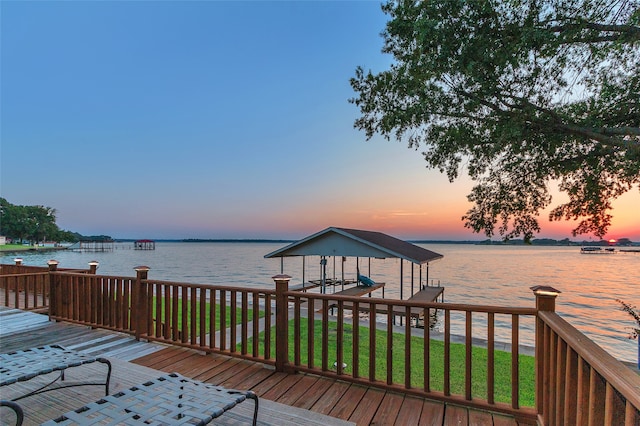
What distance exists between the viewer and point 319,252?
9812 mm

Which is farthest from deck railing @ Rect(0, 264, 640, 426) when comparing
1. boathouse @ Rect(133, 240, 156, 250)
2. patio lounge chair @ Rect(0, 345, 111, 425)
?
boathouse @ Rect(133, 240, 156, 250)

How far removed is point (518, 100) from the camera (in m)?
5.45

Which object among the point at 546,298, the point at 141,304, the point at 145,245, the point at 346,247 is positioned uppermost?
the point at 546,298

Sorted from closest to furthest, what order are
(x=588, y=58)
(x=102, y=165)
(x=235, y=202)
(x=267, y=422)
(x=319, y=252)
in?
1. (x=267, y=422)
2. (x=588, y=58)
3. (x=319, y=252)
4. (x=102, y=165)
5. (x=235, y=202)

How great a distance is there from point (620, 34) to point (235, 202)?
22.5 metres

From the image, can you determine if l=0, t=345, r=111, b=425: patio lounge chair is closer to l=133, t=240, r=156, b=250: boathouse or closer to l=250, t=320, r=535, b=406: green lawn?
l=250, t=320, r=535, b=406: green lawn

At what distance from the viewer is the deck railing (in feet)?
4.93

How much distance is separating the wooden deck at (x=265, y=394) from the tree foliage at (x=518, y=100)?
14.2 ft

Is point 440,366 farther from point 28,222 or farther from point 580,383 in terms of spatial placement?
point 28,222

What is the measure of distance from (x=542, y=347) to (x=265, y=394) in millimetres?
2293

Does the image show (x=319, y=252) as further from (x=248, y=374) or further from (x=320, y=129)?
(x=248, y=374)

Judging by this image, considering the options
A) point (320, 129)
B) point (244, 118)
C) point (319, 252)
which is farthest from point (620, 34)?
point (244, 118)

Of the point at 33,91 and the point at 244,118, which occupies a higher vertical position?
the point at 33,91

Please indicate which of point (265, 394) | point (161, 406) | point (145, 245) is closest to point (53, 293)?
point (265, 394)
